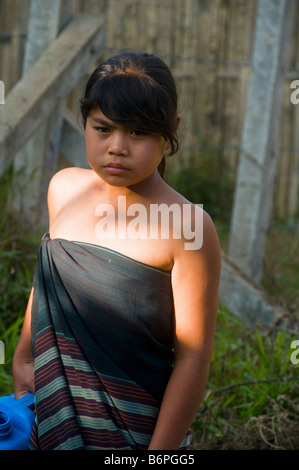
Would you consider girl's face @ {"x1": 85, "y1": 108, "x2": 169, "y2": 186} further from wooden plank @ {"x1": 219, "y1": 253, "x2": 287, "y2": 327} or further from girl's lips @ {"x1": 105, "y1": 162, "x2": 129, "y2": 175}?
wooden plank @ {"x1": 219, "y1": 253, "x2": 287, "y2": 327}

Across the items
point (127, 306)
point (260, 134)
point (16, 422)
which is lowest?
point (16, 422)

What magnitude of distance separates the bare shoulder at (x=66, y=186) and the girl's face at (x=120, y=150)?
236 millimetres

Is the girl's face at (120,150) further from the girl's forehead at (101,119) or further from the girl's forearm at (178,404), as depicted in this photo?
the girl's forearm at (178,404)

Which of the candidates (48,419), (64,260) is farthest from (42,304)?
(48,419)

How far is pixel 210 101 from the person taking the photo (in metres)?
6.21

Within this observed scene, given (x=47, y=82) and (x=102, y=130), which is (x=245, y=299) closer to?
(x=47, y=82)

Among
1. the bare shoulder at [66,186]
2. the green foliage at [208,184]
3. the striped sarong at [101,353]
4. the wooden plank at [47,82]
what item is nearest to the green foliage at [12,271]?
the wooden plank at [47,82]

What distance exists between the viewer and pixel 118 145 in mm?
1468

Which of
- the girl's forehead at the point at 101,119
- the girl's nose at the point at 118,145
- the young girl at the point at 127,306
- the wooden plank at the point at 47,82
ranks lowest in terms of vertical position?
the young girl at the point at 127,306

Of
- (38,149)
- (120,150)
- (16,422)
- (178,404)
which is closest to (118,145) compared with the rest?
(120,150)

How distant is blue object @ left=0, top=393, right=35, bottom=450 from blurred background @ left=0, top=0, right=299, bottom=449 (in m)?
0.81

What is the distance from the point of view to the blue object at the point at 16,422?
60.6 inches

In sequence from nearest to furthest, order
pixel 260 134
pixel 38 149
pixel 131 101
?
pixel 131 101 → pixel 38 149 → pixel 260 134

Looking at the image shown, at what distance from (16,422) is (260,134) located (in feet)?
8.63
